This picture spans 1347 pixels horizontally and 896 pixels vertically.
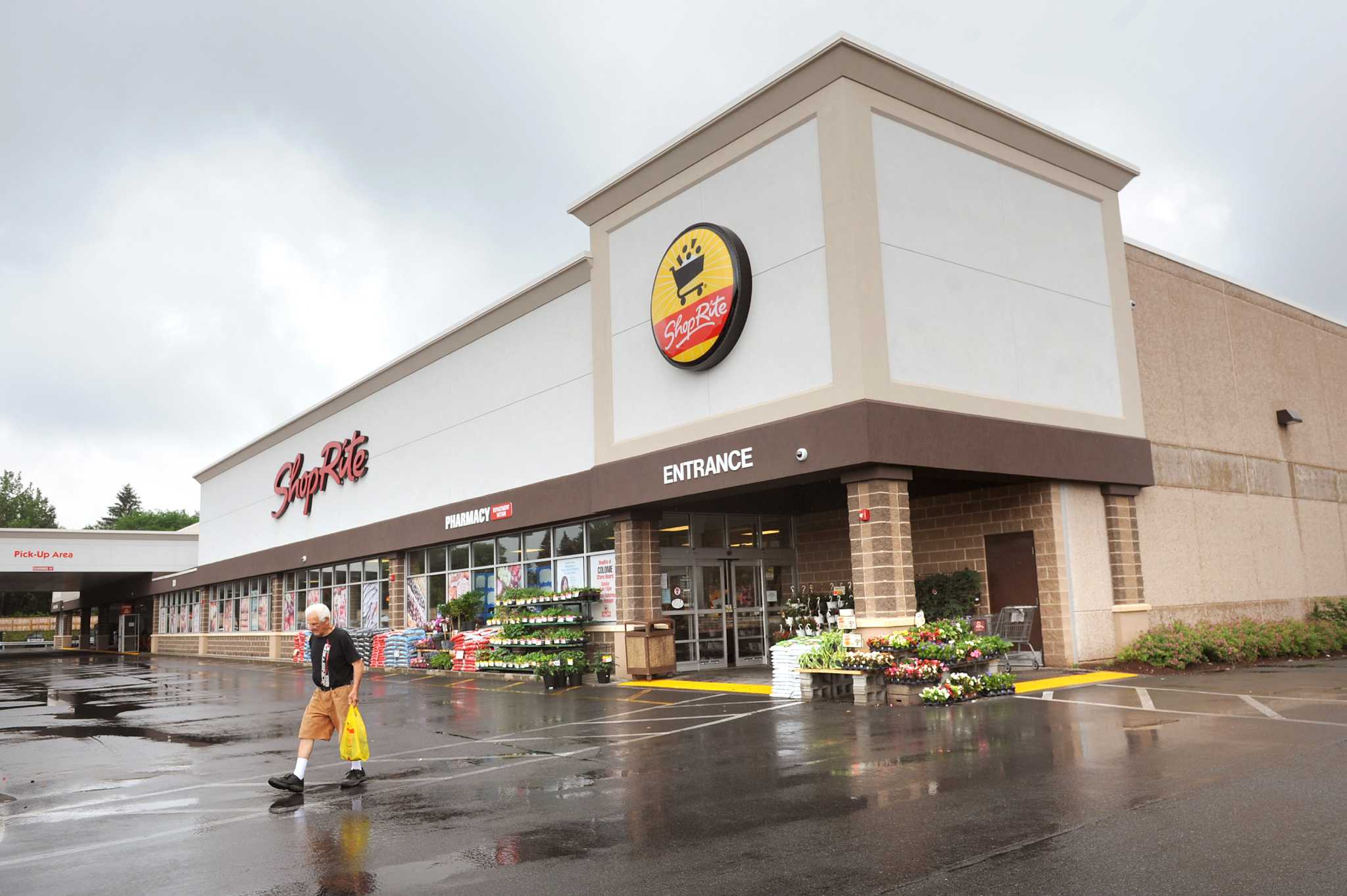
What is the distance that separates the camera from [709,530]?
72.5 ft

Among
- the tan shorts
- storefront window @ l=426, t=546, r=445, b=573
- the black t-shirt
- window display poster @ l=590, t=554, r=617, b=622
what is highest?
storefront window @ l=426, t=546, r=445, b=573

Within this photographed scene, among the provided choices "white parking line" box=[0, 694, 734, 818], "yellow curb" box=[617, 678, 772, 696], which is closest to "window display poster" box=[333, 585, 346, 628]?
"yellow curb" box=[617, 678, 772, 696]

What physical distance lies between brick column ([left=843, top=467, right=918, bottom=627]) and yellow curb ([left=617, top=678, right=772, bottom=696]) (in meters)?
2.43

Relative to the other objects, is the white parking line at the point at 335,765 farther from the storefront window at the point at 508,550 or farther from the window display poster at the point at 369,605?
the window display poster at the point at 369,605

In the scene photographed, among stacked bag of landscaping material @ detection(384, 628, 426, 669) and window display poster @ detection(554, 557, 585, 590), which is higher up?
window display poster @ detection(554, 557, 585, 590)

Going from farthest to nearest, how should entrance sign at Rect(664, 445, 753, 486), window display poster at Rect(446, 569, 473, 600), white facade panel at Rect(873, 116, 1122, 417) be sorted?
window display poster at Rect(446, 569, 473, 600)
entrance sign at Rect(664, 445, 753, 486)
white facade panel at Rect(873, 116, 1122, 417)

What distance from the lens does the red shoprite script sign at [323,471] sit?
32.6 m

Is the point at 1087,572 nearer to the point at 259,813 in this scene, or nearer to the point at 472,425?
the point at 259,813

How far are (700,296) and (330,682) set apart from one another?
10746 millimetres

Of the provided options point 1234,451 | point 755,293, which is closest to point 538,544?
point 755,293

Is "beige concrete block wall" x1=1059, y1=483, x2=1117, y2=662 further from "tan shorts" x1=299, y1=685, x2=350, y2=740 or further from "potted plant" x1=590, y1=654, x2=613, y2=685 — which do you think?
"tan shorts" x1=299, y1=685, x2=350, y2=740

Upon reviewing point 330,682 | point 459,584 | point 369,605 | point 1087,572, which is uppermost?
point 459,584

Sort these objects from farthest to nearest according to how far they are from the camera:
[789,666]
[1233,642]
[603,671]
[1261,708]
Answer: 1. [603,671]
2. [1233,642]
3. [789,666]
4. [1261,708]

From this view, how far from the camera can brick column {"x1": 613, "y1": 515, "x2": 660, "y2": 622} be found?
20.2m
